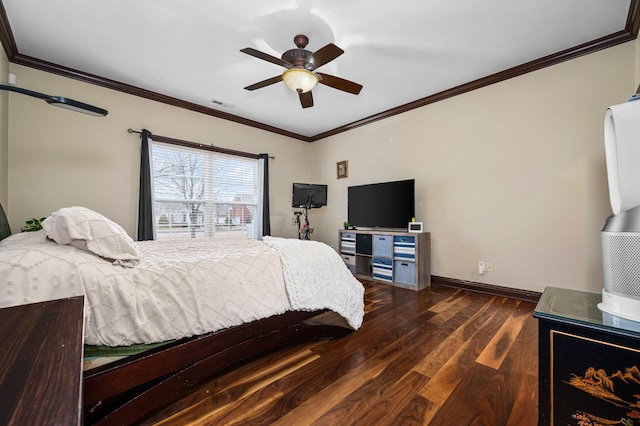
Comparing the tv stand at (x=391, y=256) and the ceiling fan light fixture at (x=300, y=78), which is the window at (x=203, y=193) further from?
the ceiling fan light fixture at (x=300, y=78)

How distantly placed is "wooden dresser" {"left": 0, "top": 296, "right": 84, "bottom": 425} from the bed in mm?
394

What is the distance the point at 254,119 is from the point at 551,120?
12.7ft

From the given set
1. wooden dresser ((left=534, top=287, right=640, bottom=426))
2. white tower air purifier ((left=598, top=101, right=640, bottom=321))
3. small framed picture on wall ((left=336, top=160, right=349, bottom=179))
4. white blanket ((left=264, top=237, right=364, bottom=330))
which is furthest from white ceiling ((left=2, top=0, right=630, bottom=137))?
wooden dresser ((left=534, top=287, right=640, bottom=426))

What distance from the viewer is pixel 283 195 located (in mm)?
4922

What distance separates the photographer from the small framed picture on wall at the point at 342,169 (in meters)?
4.82

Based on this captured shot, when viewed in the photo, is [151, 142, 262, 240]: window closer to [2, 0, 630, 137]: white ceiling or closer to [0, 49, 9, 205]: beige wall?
[2, 0, 630, 137]: white ceiling

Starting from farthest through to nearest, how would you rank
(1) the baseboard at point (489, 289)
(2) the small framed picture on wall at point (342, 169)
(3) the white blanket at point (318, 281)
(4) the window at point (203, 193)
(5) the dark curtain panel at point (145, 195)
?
(2) the small framed picture on wall at point (342, 169), (4) the window at point (203, 193), (5) the dark curtain panel at point (145, 195), (1) the baseboard at point (489, 289), (3) the white blanket at point (318, 281)

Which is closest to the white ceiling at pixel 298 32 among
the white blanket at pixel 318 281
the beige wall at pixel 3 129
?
the beige wall at pixel 3 129

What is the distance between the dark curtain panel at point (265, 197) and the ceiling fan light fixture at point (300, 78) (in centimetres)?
227

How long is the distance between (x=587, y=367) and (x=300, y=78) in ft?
7.89

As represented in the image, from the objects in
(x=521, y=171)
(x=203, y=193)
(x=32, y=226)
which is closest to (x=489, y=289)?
(x=521, y=171)

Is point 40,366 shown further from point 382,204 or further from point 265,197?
point 265,197

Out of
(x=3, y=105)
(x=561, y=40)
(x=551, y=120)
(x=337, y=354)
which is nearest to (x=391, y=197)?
(x=551, y=120)

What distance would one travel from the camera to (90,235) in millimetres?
1259
